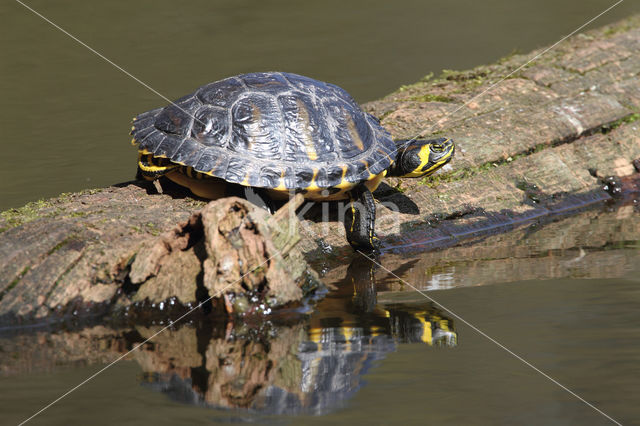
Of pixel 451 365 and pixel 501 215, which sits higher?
pixel 501 215

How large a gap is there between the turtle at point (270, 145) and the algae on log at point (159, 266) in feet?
2.64

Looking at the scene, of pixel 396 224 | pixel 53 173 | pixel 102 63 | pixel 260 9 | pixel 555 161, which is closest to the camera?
pixel 396 224

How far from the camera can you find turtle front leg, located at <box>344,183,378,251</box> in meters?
5.30

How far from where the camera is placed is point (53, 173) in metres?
7.76

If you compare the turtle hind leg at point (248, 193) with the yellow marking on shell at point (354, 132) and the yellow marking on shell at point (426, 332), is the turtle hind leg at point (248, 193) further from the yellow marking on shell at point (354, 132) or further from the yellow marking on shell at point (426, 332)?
the yellow marking on shell at point (426, 332)

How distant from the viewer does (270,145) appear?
16.5 feet

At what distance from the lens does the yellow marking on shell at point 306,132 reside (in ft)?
16.8

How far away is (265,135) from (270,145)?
3.2 inches

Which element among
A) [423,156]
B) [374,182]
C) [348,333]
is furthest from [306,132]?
[348,333]

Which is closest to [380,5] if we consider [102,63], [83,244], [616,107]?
[102,63]

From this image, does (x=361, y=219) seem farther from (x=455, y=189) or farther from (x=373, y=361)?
(x=373, y=361)

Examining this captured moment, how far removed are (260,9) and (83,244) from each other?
1078cm

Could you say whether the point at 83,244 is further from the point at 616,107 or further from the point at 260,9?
the point at 260,9

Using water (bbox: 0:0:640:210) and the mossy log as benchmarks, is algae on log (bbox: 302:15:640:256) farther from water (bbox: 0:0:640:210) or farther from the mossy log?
water (bbox: 0:0:640:210)
